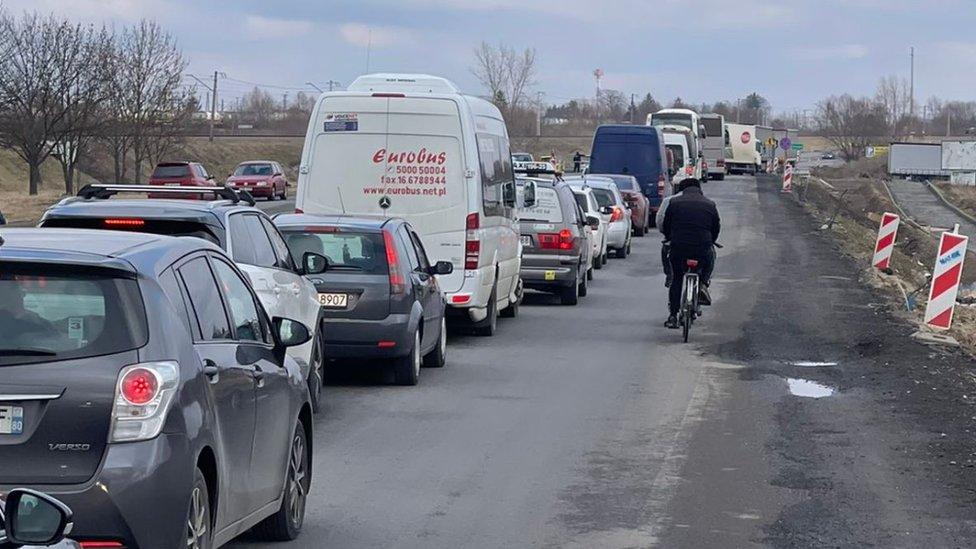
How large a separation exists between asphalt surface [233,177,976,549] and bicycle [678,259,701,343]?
0.31 m

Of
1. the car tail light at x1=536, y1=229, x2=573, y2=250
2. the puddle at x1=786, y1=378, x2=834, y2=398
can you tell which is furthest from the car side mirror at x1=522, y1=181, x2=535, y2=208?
the puddle at x1=786, y1=378, x2=834, y2=398

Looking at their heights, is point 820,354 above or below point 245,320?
below

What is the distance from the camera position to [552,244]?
22516 millimetres

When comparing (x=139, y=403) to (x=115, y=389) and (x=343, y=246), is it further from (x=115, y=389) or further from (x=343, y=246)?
(x=343, y=246)

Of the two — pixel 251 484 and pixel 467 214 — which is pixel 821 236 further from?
pixel 251 484

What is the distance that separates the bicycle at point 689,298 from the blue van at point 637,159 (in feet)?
87.7

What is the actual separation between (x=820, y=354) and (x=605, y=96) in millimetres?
146454

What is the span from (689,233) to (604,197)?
14.7 meters

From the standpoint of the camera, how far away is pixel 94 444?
5379 millimetres

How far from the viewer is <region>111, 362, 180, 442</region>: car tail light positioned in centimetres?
541

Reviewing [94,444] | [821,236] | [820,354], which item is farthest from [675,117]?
[94,444]

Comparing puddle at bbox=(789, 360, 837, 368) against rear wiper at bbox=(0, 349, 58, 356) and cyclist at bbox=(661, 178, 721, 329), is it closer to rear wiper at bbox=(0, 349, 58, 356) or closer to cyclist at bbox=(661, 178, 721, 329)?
cyclist at bbox=(661, 178, 721, 329)

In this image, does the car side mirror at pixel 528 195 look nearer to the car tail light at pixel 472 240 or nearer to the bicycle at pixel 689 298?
the bicycle at pixel 689 298

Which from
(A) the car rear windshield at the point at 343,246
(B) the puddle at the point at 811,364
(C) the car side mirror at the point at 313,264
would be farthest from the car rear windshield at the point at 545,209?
(C) the car side mirror at the point at 313,264
